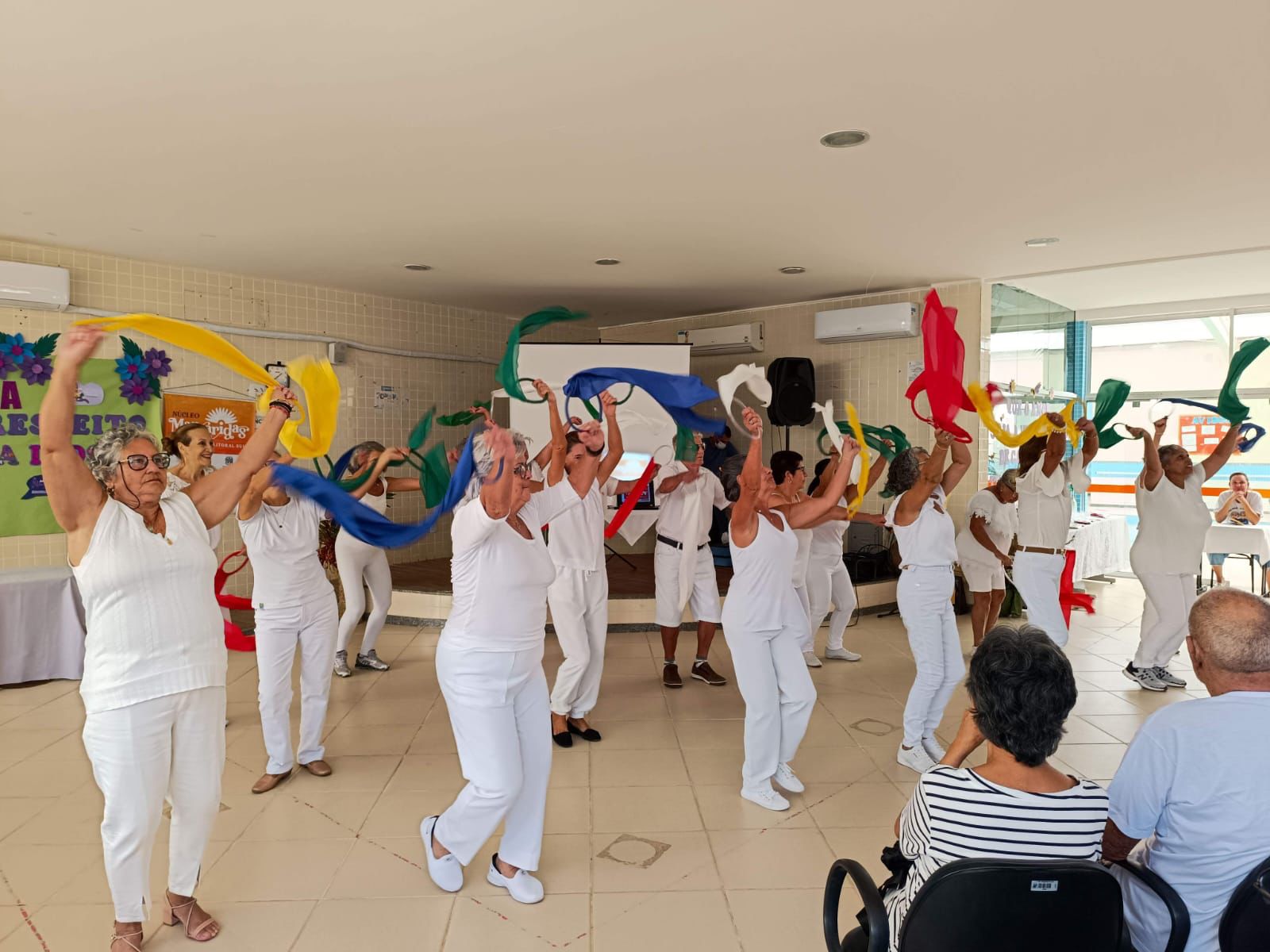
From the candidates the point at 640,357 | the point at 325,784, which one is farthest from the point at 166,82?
the point at 640,357

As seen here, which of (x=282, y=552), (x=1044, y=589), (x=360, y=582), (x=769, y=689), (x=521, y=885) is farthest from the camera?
(x=360, y=582)

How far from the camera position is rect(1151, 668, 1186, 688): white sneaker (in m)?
5.43

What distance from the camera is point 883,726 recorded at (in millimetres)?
4664

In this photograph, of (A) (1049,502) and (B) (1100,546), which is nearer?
(A) (1049,502)

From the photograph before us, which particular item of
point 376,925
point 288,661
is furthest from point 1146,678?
point 288,661

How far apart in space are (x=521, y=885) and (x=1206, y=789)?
2124 mm

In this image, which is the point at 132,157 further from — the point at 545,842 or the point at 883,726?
the point at 883,726

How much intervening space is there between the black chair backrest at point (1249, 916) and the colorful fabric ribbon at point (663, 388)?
10.2 ft

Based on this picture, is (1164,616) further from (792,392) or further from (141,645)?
(141,645)

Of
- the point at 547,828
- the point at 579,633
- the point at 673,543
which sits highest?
the point at 673,543

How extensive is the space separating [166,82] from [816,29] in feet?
8.56

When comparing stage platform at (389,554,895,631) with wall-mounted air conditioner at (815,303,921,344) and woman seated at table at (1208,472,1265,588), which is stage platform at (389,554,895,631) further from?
woman seated at table at (1208,472,1265,588)

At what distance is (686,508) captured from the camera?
5441mm

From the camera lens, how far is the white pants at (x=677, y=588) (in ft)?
18.0
